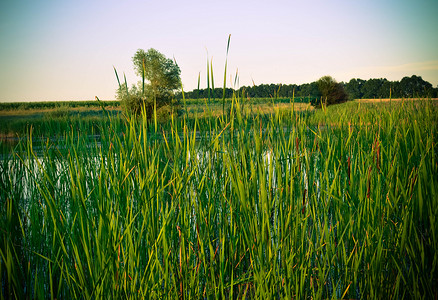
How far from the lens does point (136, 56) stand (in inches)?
1099

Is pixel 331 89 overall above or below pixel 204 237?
above

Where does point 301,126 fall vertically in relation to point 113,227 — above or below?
above

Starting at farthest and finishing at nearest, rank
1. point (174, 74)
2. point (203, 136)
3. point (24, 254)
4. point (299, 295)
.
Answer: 1. point (174, 74)
2. point (203, 136)
3. point (24, 254)
4. point (299, 295)

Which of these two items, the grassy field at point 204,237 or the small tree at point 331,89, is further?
the small tree at point 331,89

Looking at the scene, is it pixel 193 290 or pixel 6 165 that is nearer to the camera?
pixel 193 290

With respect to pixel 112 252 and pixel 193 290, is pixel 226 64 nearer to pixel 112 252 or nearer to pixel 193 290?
pixel 112 252

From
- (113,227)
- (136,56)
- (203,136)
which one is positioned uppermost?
(136,56)

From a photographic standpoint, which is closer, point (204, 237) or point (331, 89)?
point (204, 237)

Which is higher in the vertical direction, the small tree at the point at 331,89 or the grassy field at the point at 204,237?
the small tree at the point at 331,89

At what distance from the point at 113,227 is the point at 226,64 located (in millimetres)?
904

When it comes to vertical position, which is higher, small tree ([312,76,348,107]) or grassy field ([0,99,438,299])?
small tree ([312,76,348,107])

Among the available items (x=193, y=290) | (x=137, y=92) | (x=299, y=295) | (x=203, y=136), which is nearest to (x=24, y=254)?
(x=193, y=290)

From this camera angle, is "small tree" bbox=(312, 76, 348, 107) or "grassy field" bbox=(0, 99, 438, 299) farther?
"small tree" bbox=(312, 76, 348, 107)

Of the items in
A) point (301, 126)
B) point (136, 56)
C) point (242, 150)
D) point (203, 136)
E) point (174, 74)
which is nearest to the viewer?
point (242, 150)
